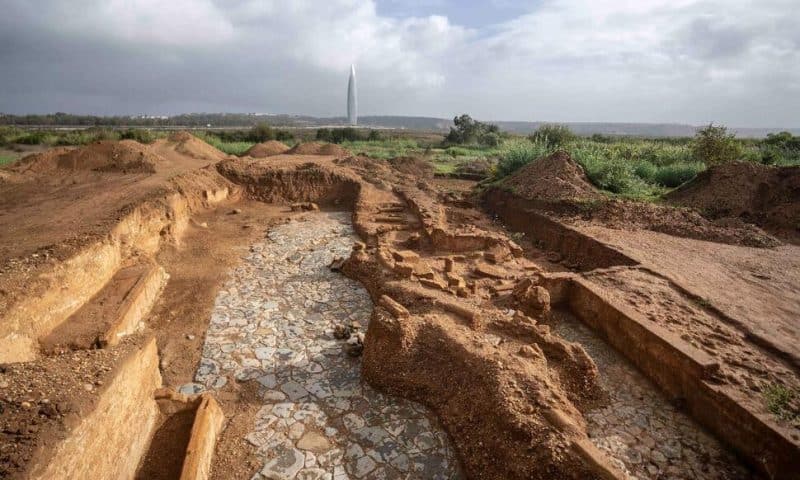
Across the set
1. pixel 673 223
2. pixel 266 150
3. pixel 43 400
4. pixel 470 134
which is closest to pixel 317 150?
pixel 266 150

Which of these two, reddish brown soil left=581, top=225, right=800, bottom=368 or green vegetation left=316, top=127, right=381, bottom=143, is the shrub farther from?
green vegetation left=316, top=127, right=381, bottom=143

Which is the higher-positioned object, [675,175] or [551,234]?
[675,175]

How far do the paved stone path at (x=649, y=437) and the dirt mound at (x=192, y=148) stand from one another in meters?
15.1

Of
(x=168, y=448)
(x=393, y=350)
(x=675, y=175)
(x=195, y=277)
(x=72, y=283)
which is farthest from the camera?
(x=675, y=175)

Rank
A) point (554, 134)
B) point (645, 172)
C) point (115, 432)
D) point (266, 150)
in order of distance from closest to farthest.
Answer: point (115, 432) < point (645, 172) < point (266, 150) < point (554, 134)

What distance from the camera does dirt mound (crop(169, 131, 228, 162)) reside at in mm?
15727

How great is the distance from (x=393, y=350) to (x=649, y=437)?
229cm

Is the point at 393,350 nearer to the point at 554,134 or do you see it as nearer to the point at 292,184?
the point at 292,184

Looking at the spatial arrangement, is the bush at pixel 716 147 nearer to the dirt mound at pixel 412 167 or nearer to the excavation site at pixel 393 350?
the excavation site at pixel 393 350

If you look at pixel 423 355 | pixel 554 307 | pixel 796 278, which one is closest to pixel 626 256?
pixel 554 307

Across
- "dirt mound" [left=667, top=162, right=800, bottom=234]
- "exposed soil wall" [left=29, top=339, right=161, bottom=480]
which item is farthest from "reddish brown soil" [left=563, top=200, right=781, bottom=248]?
"exposed soil wall" [left=29, top=339, right=161, bottom=480]

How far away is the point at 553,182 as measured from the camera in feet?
34.1

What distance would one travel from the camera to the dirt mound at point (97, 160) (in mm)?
11773

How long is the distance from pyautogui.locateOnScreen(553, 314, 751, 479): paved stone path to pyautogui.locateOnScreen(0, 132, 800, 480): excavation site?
2 centimetres
